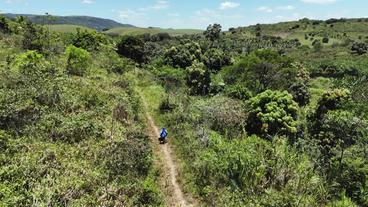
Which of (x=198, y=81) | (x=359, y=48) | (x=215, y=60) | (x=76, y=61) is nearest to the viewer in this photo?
(x=76, y=61)

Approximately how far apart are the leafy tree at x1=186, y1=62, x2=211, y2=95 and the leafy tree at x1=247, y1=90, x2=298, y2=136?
12226 millimetres

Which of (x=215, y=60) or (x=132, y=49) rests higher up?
(x=132, y=49)

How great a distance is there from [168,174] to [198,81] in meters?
23.7

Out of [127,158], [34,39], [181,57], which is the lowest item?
[127,158]

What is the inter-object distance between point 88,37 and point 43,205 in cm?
4202

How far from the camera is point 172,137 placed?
29.5 m

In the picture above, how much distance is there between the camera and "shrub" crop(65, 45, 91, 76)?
3906cm

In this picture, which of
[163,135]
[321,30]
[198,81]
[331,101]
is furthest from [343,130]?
[321,30]

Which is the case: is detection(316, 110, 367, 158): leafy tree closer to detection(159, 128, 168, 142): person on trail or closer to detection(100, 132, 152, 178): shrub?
detection(159, 128, 168, 142): person on trail

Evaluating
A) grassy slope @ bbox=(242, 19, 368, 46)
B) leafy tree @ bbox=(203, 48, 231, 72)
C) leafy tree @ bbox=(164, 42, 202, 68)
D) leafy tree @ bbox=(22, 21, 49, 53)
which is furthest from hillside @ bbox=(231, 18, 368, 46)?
leafy tree @ bbox=(22, 21, 49, 53)

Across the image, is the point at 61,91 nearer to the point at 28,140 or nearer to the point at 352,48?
the point at 28,140

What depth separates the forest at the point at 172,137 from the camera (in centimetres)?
1916

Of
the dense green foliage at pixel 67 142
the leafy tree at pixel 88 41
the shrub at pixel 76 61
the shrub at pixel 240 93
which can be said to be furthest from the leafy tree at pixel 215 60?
the dense green foliage at pixel 67 142

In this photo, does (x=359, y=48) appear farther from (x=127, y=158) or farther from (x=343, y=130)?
(x=127, y=158)
